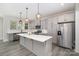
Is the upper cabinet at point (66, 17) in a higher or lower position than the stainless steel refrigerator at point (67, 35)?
higher

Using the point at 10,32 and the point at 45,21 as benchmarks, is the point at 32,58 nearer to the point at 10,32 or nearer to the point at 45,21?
the point at 45,21

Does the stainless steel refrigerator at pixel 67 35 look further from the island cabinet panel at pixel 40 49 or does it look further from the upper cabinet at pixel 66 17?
the island cabinet panel at pixel 40 49

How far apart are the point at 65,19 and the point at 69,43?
5.18ft

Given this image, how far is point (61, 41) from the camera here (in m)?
4.58

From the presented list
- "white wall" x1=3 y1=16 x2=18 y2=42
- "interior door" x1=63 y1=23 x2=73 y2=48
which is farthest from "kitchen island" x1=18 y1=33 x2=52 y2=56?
"white wall" x1=3 y1=16 x2=18 y2=42

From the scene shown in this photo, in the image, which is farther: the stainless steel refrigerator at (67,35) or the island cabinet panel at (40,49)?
the stainless steel refrigerator at (67,35)

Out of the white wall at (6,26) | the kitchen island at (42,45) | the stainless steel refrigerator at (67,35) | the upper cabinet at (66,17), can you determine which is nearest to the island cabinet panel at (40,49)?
the kitchen island at (42,45)

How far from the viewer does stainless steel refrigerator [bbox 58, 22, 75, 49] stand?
13.5ft

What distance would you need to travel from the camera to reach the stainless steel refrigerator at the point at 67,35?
13.5 feet

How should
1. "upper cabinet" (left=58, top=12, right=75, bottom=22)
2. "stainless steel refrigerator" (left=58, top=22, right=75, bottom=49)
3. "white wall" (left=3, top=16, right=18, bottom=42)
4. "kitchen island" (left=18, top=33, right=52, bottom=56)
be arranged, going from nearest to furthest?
"kitchen island" (left=18, top=33, right=52, bottom=56), "stainless steel refrigerator" (left=58, top=22, right=75, bottom=49), "upper cabinet" (left=58, top=12, right=75, bottom=22), "white wall" (left=3, top=16, right=18, bottom=42)

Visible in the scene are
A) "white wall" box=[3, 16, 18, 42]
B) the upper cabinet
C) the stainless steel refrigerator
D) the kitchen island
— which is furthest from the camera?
"white wall" box=[3, 16, 18, 42]

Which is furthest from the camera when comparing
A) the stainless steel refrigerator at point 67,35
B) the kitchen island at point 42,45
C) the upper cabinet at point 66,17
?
the upper cabinet at point 66,17

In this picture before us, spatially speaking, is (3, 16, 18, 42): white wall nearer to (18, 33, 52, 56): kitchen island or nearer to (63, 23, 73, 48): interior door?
(18, 33, 52, 56): kitchen island

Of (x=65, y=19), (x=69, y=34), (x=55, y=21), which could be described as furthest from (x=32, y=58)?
(x=55, y=21)
